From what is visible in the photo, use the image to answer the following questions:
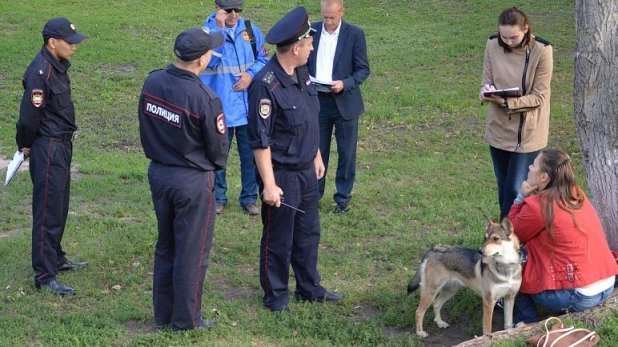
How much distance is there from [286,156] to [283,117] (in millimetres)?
276

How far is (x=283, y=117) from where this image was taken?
581 cm

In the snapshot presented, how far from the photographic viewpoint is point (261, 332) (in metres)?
5.75

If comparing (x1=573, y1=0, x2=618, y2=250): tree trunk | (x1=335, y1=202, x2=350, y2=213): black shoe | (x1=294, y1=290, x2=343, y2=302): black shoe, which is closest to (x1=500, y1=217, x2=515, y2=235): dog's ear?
(x1=573, y1=0, x2=618, y2=250): tree trunk

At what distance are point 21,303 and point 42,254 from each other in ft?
1.36

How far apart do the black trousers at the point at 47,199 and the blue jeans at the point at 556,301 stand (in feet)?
11.4

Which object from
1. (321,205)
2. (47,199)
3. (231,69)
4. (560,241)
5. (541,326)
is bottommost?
(321,205)

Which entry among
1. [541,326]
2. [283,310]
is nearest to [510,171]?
[541,326]

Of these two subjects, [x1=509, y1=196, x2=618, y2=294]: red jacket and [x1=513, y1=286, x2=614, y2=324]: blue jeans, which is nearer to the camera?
[x1=509, y1=196, x2=618, y2=294]: red jacket

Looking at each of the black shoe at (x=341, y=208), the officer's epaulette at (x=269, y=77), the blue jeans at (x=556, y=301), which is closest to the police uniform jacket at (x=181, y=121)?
the officer's epaulette at (x=269, y=77)

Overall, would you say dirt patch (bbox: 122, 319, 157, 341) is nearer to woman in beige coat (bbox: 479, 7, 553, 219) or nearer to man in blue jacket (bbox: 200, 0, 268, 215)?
man in blue jacket (bbox: 200, 0, 268, 215)

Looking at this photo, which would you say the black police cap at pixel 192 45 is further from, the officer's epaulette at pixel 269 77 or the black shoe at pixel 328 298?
the black shoe at pixel 328 298

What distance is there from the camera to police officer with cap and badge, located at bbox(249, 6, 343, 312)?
571cm

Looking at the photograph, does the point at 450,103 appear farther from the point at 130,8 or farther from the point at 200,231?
the point at 130,8

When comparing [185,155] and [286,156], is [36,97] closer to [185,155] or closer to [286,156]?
[185,155]
